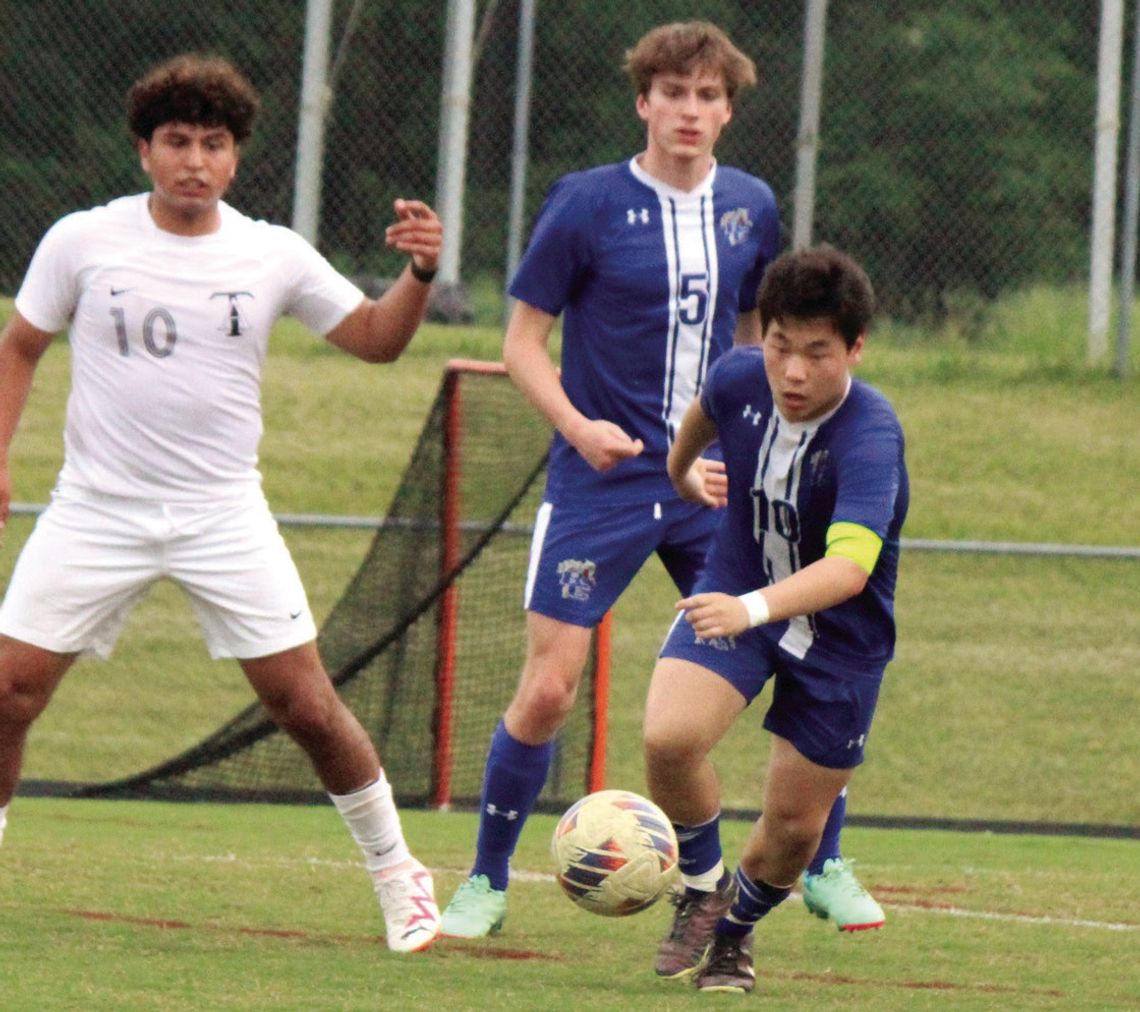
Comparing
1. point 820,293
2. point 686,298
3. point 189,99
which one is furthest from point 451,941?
Result: point 189,99

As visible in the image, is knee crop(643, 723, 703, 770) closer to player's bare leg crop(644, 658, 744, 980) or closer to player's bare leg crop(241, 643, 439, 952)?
player's bare leg crop(644, 658, 744, 980)

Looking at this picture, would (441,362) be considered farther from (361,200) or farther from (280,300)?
(280,300)

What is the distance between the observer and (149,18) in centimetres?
1559

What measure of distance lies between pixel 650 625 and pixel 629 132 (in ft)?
18.4

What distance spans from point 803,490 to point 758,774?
620 centimetres

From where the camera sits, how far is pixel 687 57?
19.2 ft

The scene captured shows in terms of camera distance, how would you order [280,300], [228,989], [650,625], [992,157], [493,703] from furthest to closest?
[992,157] < [650,625] < [493,703] < [280,300] < [228,989]

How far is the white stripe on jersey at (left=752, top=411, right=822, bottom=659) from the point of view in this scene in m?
5.07

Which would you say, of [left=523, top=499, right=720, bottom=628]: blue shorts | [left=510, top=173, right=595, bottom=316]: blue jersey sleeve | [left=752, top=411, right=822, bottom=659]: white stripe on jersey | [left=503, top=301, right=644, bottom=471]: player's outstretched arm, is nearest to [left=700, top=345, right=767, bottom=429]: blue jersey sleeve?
[left=752, top=411, right=822, bottom=659]: white stripe on jersey

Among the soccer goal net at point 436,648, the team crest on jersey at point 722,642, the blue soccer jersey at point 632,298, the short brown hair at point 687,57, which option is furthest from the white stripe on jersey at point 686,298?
the soccer goal net at point 436,648

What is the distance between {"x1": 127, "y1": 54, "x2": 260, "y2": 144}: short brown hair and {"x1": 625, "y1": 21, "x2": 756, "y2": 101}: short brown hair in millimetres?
1140

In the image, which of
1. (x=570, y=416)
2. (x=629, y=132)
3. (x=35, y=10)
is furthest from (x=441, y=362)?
(x=570, y=416)

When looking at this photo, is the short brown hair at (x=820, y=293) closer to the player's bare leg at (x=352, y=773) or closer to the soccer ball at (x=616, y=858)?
the soccer ball at (x=616, y=858)

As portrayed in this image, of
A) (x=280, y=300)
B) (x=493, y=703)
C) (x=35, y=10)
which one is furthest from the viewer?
(x=35, y=10)
